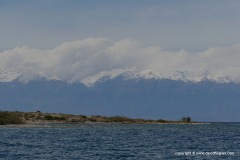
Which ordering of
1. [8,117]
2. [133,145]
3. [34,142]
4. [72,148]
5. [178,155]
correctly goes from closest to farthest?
[178,155]
[72,148]
[133,145]
[34,142]
[8,117]

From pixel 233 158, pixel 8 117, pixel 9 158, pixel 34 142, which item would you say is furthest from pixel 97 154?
pixel 8 117

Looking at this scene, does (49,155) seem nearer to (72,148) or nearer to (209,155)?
(72,148)

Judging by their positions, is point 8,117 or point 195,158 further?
point 8,117

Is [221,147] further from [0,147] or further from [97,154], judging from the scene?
[0,147]

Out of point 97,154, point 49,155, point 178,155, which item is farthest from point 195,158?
point 49,155

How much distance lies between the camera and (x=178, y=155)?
3157 inches

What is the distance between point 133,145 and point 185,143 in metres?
11.3

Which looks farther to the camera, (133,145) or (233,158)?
(133,145)

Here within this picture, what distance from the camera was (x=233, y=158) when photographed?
75125 mm

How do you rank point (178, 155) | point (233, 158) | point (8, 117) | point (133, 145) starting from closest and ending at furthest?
point (233, 158)
point (178, 155)
point (133, 145)
point (8, 117)

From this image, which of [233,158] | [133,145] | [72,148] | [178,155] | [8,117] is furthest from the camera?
[8,117]

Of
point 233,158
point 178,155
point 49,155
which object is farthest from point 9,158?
point 233,158

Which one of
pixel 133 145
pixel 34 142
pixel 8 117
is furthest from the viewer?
pixel 8 117

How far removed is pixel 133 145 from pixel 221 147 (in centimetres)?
1454
